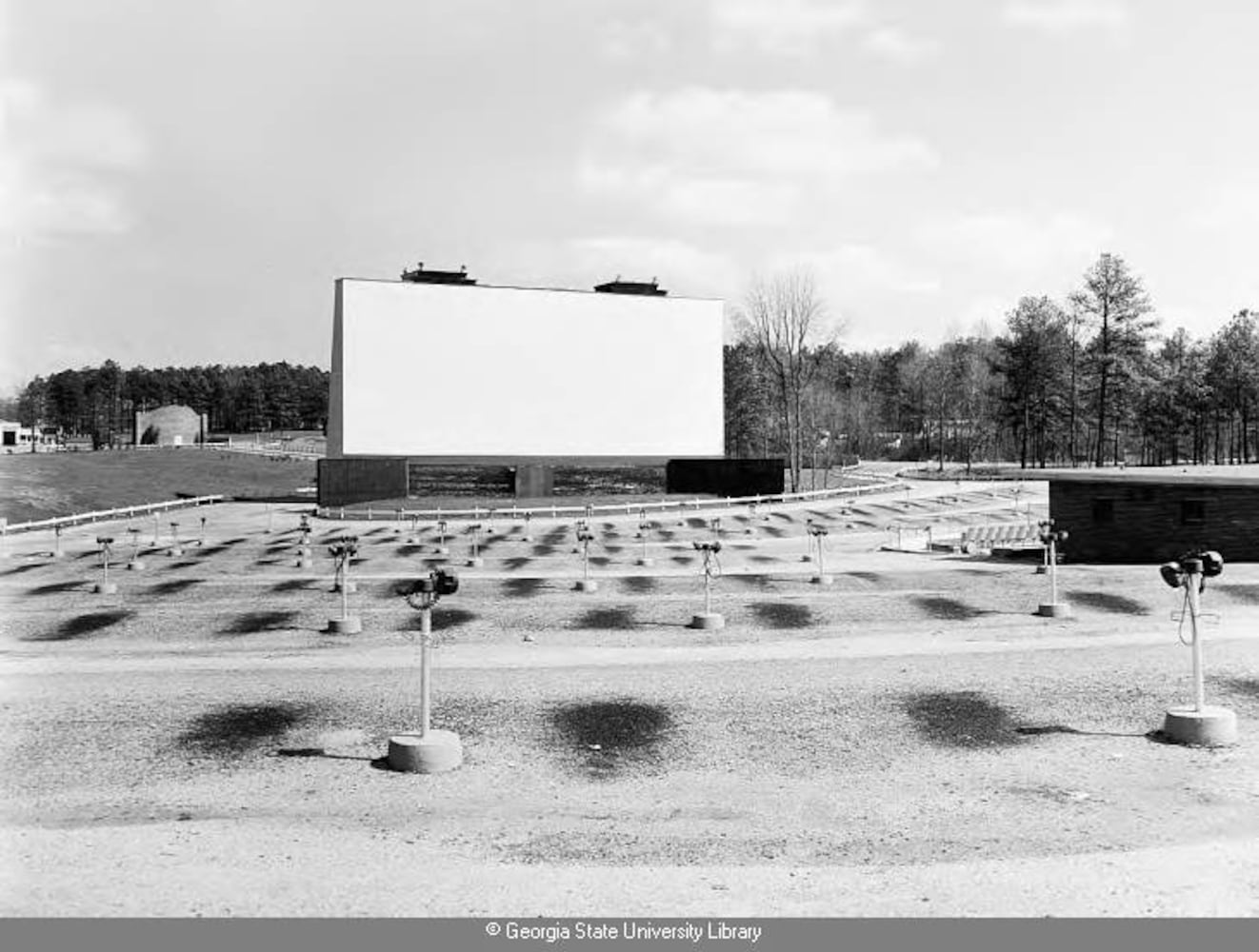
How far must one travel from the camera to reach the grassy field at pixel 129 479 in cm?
6812

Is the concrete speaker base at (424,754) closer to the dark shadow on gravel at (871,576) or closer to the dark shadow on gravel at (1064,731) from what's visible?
the dark shadow on gravel at (1064,731)

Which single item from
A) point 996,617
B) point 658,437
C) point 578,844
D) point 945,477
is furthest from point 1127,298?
point 578,844

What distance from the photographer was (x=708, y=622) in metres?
23.3

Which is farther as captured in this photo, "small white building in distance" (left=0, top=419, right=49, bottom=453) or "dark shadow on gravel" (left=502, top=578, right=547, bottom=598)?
"small white building in distance" (left=0, top=419, right=49, bottom=453)

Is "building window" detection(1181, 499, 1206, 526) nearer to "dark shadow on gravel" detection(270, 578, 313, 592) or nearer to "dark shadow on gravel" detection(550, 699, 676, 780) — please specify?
"dark shadow on gravel" detection(550, 699, 676, 780)

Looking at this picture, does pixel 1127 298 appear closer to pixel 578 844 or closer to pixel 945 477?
pixel 945 477

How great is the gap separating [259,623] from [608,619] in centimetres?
783

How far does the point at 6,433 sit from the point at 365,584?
15410 centimetres

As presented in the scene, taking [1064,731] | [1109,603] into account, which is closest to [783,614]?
[1109,603]

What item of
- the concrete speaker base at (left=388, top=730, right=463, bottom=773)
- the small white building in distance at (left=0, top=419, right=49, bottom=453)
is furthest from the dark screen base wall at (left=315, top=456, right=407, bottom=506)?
the small white building in distance at (left=0, top=419, right=49, bottom=453)

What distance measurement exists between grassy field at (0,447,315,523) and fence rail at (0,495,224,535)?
3.98 m

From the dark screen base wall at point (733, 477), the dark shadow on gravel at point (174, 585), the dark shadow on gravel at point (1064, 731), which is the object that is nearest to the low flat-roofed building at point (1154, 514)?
the dark shadow on gravel at point (1064, 731)

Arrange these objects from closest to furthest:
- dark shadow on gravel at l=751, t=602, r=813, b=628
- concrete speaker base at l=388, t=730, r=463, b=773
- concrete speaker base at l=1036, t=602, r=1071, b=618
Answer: concrete speaker base at l=388, t=730, r=463, b=773 → dark shadow on gravel at l=751, t=602, r=813, b=628 → concrete speaker base at l=1036, t=602, r=1071, b=618

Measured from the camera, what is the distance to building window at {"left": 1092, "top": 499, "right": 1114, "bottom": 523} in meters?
38.0
